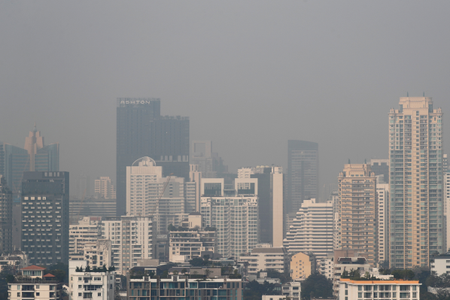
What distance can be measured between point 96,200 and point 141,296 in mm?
79507

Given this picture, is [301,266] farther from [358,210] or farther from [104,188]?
[104,188]

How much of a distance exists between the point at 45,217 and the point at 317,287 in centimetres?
2897

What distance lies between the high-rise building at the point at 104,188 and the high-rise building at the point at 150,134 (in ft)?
43.3

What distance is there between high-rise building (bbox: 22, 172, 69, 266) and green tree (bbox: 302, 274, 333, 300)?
70.0ft

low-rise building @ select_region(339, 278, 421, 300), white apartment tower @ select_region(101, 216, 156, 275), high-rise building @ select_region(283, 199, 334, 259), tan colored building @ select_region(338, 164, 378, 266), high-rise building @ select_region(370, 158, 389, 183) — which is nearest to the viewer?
low-rise building @ select_region(339, 278, 421, 300)

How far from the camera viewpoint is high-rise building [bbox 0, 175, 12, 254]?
238ft

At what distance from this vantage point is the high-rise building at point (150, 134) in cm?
14062

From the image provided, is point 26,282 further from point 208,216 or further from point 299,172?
point 299,172

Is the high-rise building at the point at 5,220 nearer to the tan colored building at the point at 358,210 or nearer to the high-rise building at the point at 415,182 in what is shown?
the tan colored building at the point at 358,210

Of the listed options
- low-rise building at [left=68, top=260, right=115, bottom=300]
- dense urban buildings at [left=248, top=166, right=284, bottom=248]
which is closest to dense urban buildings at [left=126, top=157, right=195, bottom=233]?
dense urban buildings at [left=248, top=166, right=284, bottom=248]

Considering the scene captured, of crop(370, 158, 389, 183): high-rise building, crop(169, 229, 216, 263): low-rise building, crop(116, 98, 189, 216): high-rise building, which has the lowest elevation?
crop(169, 229, 216, 263): low-rise building

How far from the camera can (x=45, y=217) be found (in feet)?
236

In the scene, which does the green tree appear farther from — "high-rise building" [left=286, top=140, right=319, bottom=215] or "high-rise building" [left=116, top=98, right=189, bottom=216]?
"high-rise building" [left=116, top=98, right=189, bottom=216]

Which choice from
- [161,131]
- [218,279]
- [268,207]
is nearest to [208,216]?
[268,207]
